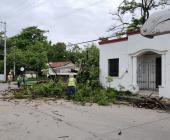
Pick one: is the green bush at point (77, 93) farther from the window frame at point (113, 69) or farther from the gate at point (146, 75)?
the window frame at point (113, 69)

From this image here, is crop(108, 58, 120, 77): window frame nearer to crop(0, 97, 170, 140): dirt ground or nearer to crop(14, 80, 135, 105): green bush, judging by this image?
crop(14, 80, 135, 105): green bush

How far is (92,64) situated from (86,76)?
5.40ft

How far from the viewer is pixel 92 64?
26.2m

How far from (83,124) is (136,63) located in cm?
1151

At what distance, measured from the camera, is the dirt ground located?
902cm

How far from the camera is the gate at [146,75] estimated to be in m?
21.6

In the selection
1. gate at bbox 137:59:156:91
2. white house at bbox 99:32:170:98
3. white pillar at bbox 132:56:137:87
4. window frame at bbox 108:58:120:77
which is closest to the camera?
white house at bbox 99:32:170:98

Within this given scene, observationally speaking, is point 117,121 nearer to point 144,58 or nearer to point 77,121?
point 77,121

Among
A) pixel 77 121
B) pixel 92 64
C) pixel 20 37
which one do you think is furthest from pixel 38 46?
pixel 77 121

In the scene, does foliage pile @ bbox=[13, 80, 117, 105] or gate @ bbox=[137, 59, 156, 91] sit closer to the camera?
foliage pile @ bbox=[13, 80, 117, 105]

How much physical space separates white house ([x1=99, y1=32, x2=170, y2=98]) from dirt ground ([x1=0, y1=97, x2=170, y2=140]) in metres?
6.92

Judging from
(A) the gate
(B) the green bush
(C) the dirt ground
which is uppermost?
(A) the gate

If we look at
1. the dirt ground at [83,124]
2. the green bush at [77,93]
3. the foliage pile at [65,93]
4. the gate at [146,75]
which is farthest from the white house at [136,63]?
the dirt ground at [83,124]

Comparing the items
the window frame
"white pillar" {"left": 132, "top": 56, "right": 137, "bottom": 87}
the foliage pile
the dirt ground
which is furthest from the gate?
the dirt ground
